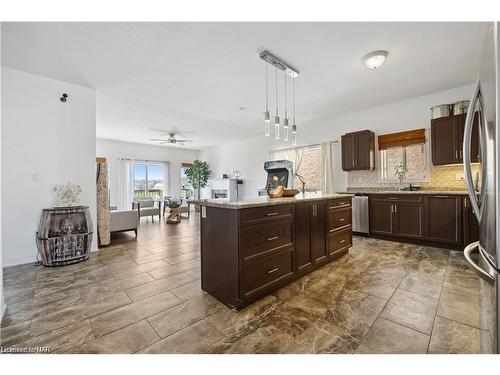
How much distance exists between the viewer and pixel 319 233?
2592mm

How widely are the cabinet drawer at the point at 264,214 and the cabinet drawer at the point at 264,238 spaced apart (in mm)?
45

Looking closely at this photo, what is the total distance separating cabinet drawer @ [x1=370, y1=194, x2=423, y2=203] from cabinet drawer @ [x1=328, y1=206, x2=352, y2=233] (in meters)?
1.33

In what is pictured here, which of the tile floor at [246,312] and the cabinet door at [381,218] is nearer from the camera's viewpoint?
the tile floor at [246,312]

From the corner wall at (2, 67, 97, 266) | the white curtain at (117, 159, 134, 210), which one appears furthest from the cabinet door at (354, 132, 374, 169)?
the white curtain at (117, 159, 134, 210)

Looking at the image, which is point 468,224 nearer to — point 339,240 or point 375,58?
point 339,240

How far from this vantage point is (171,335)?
1479 mm

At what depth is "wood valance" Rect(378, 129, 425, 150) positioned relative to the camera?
4.10m

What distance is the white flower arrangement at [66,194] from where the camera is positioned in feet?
10.1

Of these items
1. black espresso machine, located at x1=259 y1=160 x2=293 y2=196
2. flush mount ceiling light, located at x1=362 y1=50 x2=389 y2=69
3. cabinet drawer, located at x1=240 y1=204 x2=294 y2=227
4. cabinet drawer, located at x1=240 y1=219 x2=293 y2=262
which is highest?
flush mount ceiling light, located at x1=362 y1=50 x2=389 y2=69

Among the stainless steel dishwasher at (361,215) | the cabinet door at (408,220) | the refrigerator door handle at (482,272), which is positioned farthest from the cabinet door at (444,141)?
the refrigerator door handle at (482,272)

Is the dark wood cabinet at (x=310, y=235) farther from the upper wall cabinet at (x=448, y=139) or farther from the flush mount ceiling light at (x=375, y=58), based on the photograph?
the upper wall cabinet at (x=448, y=139)

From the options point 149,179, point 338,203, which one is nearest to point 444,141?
point 338,203

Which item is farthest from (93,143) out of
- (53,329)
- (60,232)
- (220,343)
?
(220,343)

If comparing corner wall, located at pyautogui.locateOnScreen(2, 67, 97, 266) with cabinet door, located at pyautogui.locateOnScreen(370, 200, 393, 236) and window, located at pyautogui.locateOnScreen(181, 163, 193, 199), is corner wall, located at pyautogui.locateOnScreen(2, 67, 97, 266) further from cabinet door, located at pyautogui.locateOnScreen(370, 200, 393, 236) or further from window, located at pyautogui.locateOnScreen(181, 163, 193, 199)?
window, located at pyautogui.locateOnScreen(181, 163, 193, 199)
